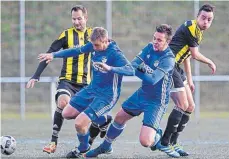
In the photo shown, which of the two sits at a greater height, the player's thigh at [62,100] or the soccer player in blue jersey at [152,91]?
the soccer player in blue jersey at [152,91]

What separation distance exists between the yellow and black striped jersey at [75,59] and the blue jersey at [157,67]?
1.35 metres

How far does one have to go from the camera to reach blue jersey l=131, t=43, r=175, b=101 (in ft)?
28.0

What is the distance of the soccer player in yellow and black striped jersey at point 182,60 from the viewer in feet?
30.4

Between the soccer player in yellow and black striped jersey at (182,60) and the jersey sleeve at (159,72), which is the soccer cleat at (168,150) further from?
the jersey sleeve at (159,72)

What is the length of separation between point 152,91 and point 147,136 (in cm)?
50

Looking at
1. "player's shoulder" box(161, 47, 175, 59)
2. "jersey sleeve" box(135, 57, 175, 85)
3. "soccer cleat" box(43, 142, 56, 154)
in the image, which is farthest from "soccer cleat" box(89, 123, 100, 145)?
"player's shoulder" box(161, 47, 175, 59)

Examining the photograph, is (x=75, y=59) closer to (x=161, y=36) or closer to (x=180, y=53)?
(x=180, y=53)

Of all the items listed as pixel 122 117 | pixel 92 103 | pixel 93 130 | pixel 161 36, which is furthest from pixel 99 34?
pixel 93 130

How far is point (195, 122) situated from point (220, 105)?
8.53 ft

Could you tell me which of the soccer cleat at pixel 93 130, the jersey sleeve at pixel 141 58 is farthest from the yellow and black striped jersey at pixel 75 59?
the jersey sleeve at pixel 141 58

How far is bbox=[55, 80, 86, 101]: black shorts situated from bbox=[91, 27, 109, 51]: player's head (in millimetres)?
1199

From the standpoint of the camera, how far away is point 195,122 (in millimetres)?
15859

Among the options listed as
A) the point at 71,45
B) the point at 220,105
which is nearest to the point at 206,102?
the point at 220,105

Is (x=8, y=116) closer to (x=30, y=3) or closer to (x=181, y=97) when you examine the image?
(x=30, y=3)
